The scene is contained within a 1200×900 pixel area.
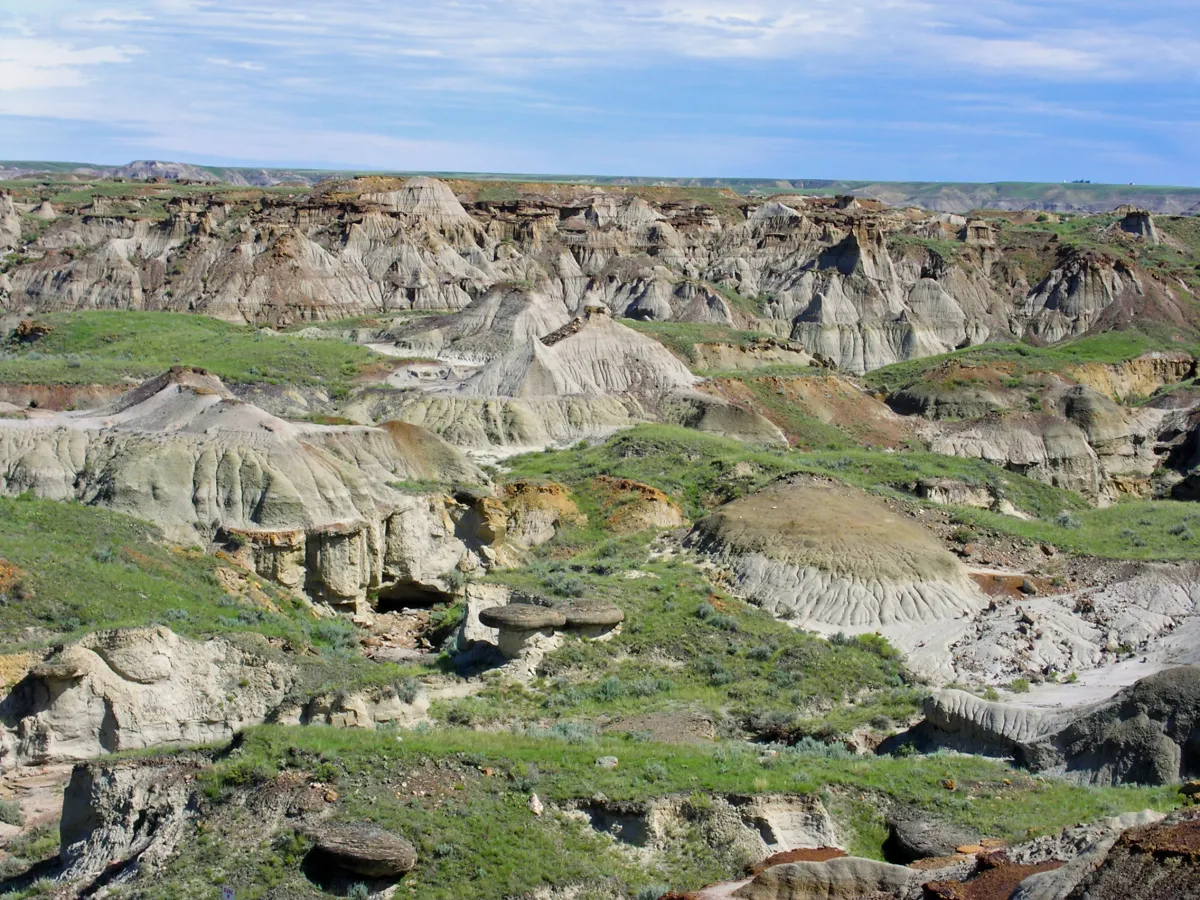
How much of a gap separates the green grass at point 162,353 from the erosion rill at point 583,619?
0.48 m

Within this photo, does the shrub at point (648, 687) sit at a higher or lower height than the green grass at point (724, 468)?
lower

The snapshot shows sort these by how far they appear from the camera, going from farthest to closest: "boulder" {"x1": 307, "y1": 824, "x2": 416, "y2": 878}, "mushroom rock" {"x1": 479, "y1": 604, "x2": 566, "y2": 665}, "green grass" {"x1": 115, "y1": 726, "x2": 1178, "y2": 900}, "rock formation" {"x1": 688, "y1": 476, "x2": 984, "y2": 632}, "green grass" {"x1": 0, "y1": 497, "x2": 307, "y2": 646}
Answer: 1. "rock formation" {"x1": 688, "y1": 476, "x2": 984, "y2": 632}
2. "mushroom rock" {"x1": 479, "y1": 604, "x2": 566, "y2": 665}
3. "green grass" {"x1": 0, "y1": 497, "x2": 307, "y2": 646}
4. "green grass" {"x1": 115, "y1": 726, "x2": 1178, "y2": 900}
5. "boulder" {"x1": 307, "y1": 824, "x2": 416, "y2": 878}

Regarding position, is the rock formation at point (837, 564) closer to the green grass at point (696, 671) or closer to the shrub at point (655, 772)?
the green grass at point (696, 671)

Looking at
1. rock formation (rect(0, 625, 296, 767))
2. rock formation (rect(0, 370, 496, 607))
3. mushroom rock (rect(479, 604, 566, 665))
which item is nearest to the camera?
→ rock formation (rect(0, 625, 296, 767))

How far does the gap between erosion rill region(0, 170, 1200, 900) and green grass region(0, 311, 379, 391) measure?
1.57ft

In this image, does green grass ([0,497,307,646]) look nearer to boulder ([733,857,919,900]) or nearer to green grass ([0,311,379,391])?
boulder ([733,857,919,900])

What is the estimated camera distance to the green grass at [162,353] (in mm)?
58531

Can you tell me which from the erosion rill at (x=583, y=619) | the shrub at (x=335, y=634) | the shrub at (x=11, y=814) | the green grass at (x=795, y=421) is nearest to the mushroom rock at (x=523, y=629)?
the erosion rill at (x=583, y=619)

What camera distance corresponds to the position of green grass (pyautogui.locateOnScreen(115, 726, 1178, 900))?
57.4 ft

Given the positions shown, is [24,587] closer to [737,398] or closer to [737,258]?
[737,398]

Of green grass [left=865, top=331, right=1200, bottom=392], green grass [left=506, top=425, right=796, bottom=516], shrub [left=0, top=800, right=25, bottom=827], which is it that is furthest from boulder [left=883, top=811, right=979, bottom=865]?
green grass [left=865, top=331, right=1200, bottom=392]

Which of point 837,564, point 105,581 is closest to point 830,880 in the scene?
point 105,581

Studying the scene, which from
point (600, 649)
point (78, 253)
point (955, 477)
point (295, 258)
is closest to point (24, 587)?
point (600, 649)

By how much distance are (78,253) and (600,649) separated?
103 meters
